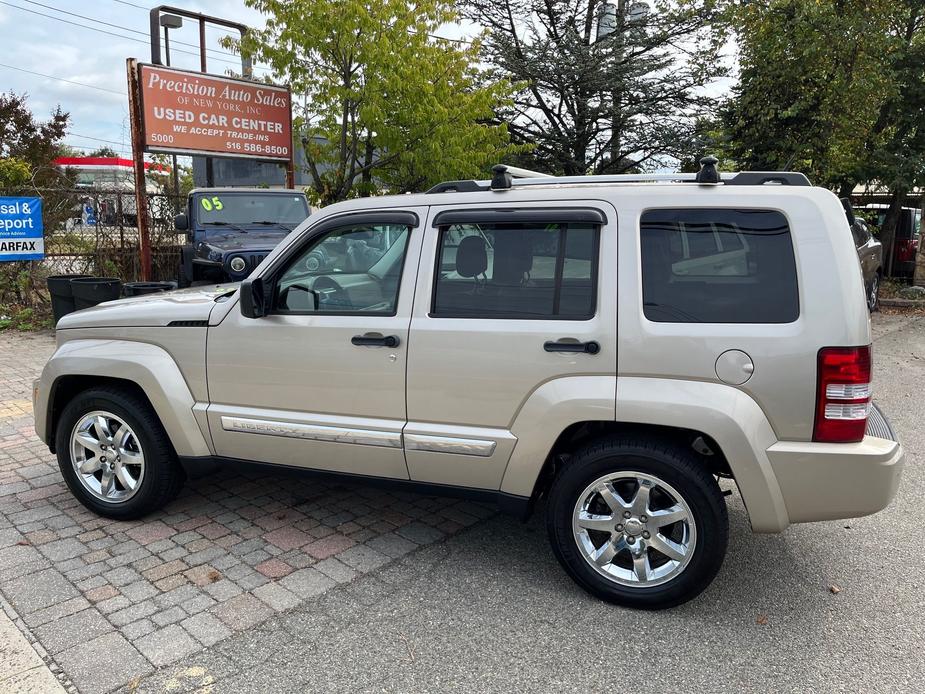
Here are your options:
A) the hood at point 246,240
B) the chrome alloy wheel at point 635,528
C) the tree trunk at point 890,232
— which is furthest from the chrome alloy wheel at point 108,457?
the tree trunk at point 890,232

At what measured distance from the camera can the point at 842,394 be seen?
290cm

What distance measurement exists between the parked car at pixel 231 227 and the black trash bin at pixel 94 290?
3.16 ft

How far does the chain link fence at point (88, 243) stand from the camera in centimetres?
1109

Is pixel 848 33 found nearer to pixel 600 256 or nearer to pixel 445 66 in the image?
pixel 445 66

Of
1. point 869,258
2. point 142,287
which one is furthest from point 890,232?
point 142,287

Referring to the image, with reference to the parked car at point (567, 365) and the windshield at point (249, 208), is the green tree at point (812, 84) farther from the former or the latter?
the parked car at point (567, 365)

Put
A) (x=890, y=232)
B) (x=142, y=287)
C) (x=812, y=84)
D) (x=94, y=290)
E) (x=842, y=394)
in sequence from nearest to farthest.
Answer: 1. (x=842, y=394)
2. (x=142, y=287)
3. (x=94, y=290)
4. (x=812, y=84)
5. (x=890, y=232)

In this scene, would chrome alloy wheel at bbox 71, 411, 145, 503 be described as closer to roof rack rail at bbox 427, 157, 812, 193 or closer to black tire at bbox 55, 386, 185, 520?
black tire at bbox 55, 386, 185, 520

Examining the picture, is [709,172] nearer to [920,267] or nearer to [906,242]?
Answer: [920,267]

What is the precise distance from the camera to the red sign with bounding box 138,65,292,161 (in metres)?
11.2

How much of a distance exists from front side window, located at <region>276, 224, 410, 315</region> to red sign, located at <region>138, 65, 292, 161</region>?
8.83 m

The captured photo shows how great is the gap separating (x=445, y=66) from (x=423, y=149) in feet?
5.12

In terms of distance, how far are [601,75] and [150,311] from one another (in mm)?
14268

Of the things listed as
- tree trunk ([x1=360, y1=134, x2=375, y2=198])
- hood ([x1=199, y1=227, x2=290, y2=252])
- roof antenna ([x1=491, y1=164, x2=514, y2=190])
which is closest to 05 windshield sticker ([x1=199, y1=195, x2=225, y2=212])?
hood ([x1=199, y1=227, x2=290, y2=252])
